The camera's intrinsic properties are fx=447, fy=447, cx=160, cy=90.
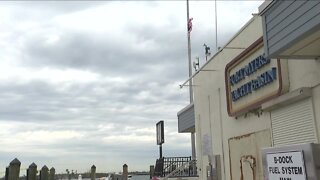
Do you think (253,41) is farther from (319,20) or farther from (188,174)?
(188,174)

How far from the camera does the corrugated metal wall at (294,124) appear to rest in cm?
888

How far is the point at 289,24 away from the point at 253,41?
3.86m

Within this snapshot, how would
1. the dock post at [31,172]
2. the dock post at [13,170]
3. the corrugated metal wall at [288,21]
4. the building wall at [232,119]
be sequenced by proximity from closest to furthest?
the corrugated metal wall at [288,21] < the building wall at [232,119] < the dock post at [13,170] < the dock post at [31,172]

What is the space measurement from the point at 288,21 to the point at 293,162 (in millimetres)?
2367

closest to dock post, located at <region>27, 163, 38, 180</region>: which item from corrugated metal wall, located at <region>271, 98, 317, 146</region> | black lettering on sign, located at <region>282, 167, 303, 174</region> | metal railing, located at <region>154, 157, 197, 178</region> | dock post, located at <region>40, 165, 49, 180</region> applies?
dock post, located at <region>40, 165, 49, 180</region>

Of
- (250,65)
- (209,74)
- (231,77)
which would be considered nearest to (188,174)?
(209,74)

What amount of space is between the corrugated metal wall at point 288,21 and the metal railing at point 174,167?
1350 centimetres

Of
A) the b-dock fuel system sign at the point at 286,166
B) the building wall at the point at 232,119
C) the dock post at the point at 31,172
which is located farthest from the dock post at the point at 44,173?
the b-dock fuel system sign at the point at 286,166

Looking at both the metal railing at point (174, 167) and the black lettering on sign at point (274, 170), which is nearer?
the black lettering on sign at point (274, 170)

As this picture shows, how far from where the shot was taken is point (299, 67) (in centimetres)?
930

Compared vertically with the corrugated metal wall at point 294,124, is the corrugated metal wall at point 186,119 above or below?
above

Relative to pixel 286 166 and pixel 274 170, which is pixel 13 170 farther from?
pixel 286 166

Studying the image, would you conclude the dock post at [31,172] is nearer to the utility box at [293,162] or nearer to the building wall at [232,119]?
the building wall at [232,119]

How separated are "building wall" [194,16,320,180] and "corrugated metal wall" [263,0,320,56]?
118cm
